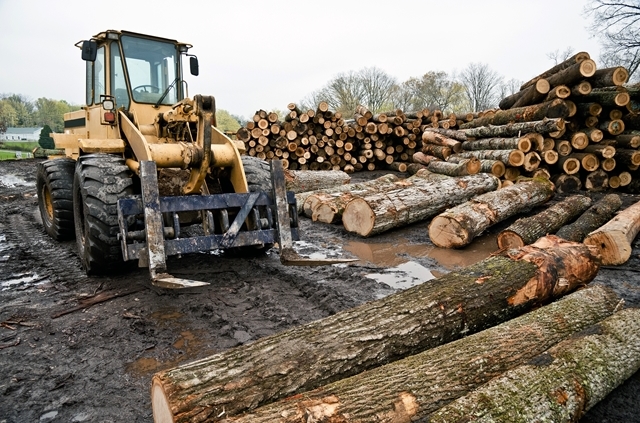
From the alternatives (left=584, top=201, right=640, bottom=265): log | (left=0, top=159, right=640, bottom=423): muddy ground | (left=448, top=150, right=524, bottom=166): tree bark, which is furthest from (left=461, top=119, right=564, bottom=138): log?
(left=584, top=201, right=640, bottom=265): log

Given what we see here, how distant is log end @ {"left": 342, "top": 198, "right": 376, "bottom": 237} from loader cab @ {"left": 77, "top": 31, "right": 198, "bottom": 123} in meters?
3.06

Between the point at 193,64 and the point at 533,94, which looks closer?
the point at 193,64

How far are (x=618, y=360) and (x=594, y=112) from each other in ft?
27.8

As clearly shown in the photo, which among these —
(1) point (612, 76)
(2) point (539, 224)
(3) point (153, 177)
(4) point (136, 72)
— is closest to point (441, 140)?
(1) point (612, 76)

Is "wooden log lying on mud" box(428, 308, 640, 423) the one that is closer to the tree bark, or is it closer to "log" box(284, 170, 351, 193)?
the tree bark

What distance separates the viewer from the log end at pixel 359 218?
6.89 m

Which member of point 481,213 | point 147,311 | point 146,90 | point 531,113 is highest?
point 146,90

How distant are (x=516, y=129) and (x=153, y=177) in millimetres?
8382

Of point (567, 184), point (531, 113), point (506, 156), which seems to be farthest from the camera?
point (531, 113)

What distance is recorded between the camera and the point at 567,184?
9.56 m

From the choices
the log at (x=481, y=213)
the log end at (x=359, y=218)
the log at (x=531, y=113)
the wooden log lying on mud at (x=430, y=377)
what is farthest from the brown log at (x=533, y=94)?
the wooden log lying on mud at (x=430, y=377)

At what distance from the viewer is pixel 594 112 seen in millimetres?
9586

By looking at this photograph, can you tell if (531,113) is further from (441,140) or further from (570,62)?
(441,140)

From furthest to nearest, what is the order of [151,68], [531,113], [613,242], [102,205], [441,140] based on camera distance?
[441,140], [531,113], [151,68], [613,242], [102,205]
